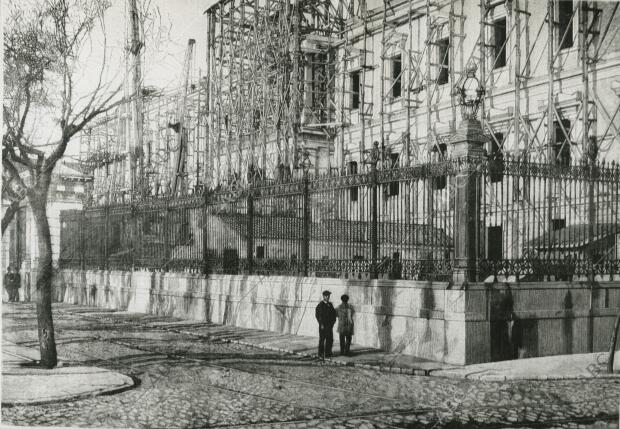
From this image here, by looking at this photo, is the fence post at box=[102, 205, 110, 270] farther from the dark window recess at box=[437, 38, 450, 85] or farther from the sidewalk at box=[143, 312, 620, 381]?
the dark window recess at box=[437, 38, 450, 85]

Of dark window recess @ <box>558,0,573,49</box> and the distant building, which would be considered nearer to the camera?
the distant building

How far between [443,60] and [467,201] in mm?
15958

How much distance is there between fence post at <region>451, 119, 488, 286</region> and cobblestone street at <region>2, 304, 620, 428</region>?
2.46m

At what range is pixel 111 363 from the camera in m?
13.9

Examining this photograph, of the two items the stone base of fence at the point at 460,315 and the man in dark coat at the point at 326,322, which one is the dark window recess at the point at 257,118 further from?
the man in dark coat at the point at 326,322

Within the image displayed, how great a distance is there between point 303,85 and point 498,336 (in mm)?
21894

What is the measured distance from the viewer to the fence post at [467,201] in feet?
46.3

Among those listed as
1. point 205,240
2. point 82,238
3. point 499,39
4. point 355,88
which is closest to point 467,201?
point 205,240

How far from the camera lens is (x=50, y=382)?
11.1 meters

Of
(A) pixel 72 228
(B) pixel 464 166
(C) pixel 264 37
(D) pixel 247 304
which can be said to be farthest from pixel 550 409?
(C) pixel 264 37

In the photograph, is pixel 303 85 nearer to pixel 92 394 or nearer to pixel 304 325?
pixel 304 325

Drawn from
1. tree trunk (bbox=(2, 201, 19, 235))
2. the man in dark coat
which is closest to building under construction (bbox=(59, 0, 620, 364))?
the man in dark coat

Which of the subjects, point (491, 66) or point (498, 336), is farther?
point (491, 66)

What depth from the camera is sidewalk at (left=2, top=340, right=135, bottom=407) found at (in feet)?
33.9
